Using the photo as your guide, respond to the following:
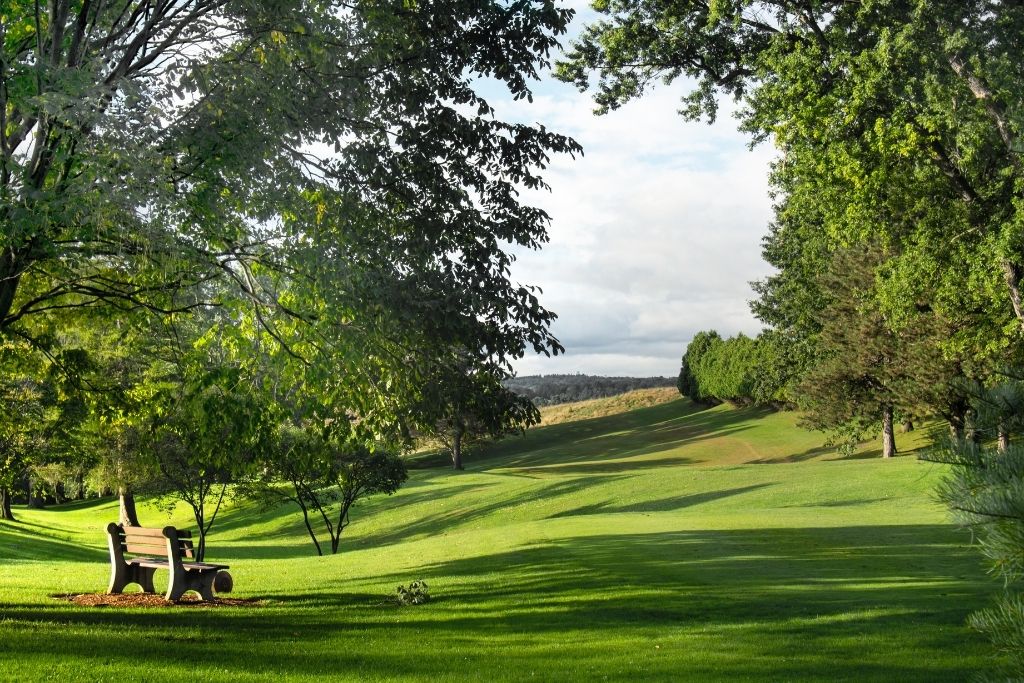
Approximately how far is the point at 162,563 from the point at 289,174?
7472mm

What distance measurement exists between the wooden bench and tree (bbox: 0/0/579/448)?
3.74 metres

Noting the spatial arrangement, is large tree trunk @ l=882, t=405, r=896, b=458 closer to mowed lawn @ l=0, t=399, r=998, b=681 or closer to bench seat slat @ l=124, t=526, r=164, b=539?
mowed lawn @ l=0, t=399, r=998, b=681

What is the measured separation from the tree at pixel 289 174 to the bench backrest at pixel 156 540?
362 cm

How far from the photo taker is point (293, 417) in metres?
12.6

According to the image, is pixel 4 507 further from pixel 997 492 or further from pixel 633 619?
pixel 997 492

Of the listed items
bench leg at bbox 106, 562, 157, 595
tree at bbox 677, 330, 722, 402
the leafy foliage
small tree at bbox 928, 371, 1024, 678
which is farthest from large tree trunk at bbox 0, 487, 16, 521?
small tree at bbox 928, 371, 1024, 678

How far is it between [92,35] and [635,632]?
33.9 ft

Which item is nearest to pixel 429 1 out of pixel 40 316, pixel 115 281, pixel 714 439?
pixel 115 281

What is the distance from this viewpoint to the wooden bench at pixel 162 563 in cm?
1399

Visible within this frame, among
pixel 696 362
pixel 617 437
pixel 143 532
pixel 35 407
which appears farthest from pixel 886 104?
pixel 696 362

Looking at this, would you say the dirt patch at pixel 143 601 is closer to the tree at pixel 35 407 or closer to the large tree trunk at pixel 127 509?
the tree at pixel 35 407

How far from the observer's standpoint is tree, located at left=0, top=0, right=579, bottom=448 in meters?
10.3

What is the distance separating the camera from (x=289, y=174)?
12047mm

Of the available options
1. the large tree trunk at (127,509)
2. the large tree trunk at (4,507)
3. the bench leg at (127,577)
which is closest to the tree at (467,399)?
the bench leg at (127,577)
